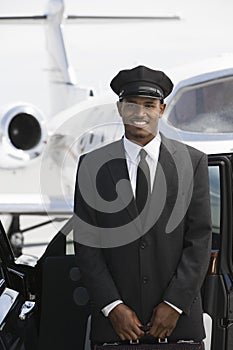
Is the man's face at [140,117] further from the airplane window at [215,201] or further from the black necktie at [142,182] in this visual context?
the airplane window at [215,201]

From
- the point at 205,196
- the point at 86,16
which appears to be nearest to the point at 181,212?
the point at 205,196

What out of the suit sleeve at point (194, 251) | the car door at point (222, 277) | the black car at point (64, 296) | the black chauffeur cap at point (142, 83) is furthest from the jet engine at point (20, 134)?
the suit sleeve at point (194, 251)

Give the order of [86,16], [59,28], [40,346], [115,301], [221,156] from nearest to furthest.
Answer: [115,301] → [221,156] → [40,346] → [59,28] → [86,16]

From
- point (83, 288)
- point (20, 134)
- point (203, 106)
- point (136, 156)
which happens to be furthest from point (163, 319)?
point (20, 134)

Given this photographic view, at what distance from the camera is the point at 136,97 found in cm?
257

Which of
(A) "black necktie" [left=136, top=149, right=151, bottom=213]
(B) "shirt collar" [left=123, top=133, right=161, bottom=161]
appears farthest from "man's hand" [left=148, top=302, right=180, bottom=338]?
(B) "shirt collar" [left=123, top=133, right=161, bottom=161]

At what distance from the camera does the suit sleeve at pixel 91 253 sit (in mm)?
2535

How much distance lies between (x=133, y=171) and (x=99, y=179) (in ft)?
0.46

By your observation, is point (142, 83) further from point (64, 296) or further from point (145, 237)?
point (64, 296)

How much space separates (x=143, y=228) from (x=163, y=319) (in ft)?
1.17

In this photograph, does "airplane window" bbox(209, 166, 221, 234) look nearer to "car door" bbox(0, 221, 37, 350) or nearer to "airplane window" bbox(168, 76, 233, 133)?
"car door" bbox(0, 221, 37, 350)

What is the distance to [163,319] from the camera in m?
2.52

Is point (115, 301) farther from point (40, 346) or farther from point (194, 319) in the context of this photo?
point (40, 346)

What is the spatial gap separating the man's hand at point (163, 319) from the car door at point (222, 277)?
430 millimetres
